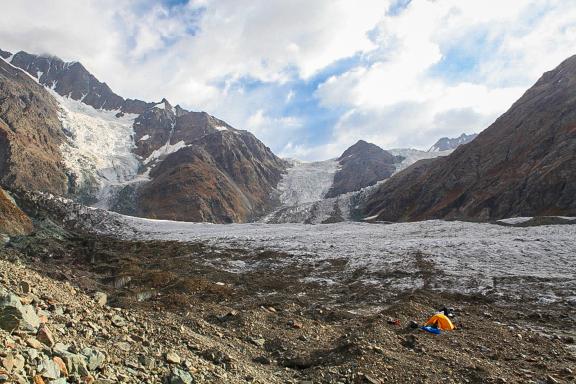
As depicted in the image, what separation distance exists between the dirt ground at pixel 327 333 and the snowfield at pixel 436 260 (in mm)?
2335

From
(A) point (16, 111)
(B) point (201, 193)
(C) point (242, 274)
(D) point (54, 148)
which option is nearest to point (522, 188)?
(C) point (242, 274)

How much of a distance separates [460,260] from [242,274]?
18.0 m

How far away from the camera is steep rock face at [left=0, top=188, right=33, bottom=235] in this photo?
1612 inches

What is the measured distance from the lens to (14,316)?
7.98 meters

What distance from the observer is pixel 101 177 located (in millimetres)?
194250

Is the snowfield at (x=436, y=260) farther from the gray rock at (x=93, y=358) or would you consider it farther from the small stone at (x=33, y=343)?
the small stone at (x=33, y=343)

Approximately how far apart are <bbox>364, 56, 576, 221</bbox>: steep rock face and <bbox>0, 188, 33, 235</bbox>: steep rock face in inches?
2986

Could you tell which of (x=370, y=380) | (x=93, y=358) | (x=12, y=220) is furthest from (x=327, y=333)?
(x=12, y=220)

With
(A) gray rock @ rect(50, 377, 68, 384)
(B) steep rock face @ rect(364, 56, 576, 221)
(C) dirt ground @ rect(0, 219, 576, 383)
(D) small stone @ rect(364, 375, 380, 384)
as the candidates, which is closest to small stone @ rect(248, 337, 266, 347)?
(C) dirt ground @ rect(0, 219, 576, 383)

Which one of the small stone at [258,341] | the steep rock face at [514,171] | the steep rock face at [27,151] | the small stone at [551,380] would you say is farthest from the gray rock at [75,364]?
the steep rock face at [27,151]

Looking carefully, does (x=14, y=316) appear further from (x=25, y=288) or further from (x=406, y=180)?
(x=406, y=180)

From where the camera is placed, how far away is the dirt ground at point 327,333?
465 inches

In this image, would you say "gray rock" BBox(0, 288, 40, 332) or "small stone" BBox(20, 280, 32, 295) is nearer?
"gray rock" BBox(0, 288, 40, 332)

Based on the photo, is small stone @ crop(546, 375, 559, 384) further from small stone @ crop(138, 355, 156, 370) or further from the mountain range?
the mountain range
